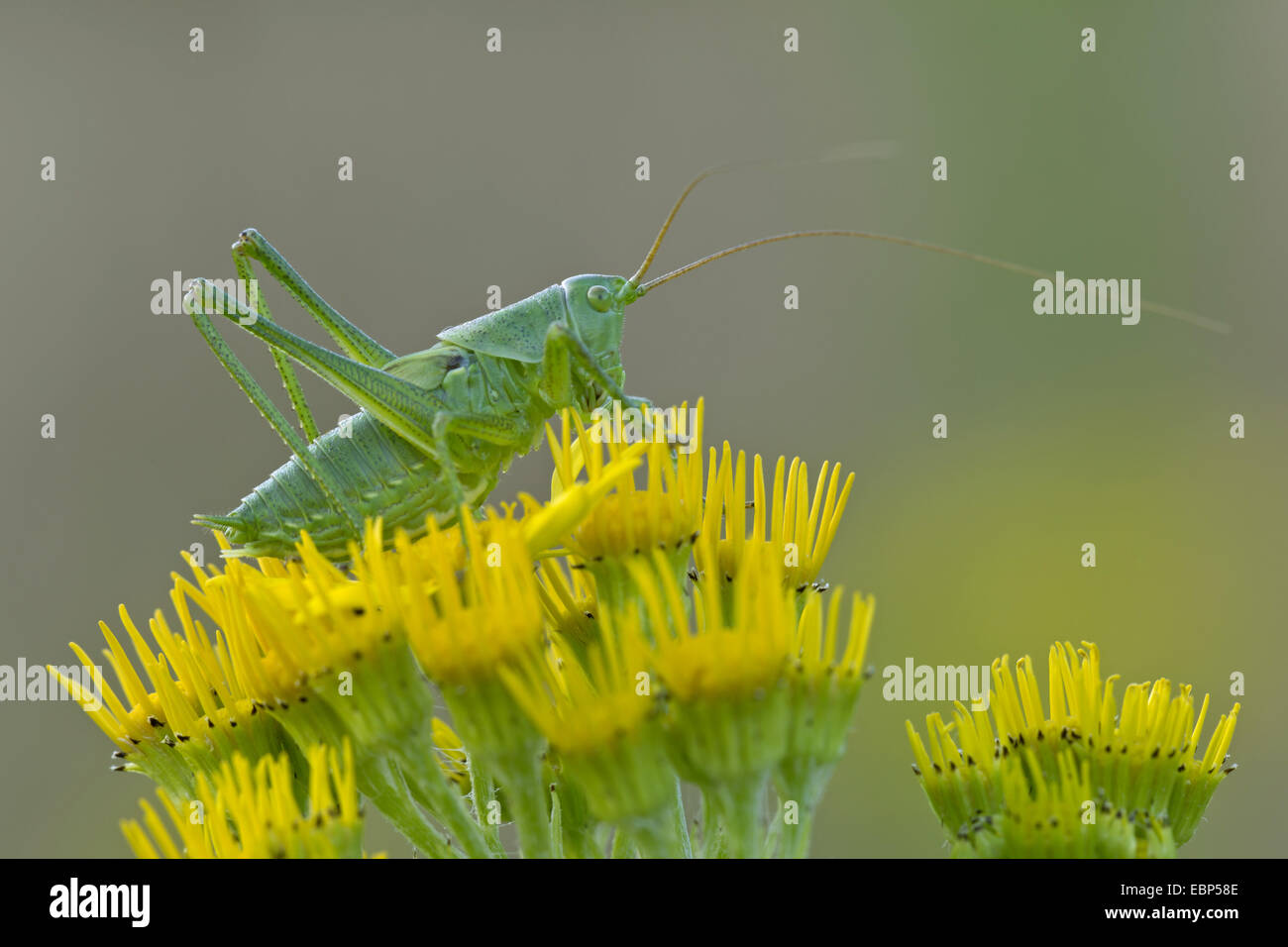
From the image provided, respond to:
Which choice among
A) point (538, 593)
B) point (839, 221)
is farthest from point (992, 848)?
point (839, 221)

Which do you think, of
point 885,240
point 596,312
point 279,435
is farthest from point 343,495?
point 885,240

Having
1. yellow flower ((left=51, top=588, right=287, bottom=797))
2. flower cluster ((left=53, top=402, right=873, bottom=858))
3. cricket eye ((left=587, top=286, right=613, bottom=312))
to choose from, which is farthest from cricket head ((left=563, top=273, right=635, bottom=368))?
yellow flower ((left=51, top=588, right=287, bottom=797))

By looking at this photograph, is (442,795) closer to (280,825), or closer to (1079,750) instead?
(280,825)

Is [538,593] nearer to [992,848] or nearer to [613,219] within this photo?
[992,848]

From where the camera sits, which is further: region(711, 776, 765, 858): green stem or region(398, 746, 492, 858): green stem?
region(398, 746, 492, 858): green stem

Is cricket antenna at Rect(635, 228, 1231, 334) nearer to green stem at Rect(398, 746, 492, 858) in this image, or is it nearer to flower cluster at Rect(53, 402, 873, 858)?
flower cluster at Rect(53, 402, 873, 858)

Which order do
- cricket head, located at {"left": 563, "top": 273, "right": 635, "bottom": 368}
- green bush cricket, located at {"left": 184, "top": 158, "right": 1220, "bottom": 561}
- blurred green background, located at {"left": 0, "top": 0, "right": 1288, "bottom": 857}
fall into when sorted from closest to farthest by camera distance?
green bush cricket, located at {"left": 184, "top": 158, "right": 1220, "bottom": 561} < cricket head, located at {"left": 563, "top": 273, "right": 635, "bottom": 368} < blurred green background, located at {"left": 0, "top": 0, "right": 1288, "bottom": 857}
